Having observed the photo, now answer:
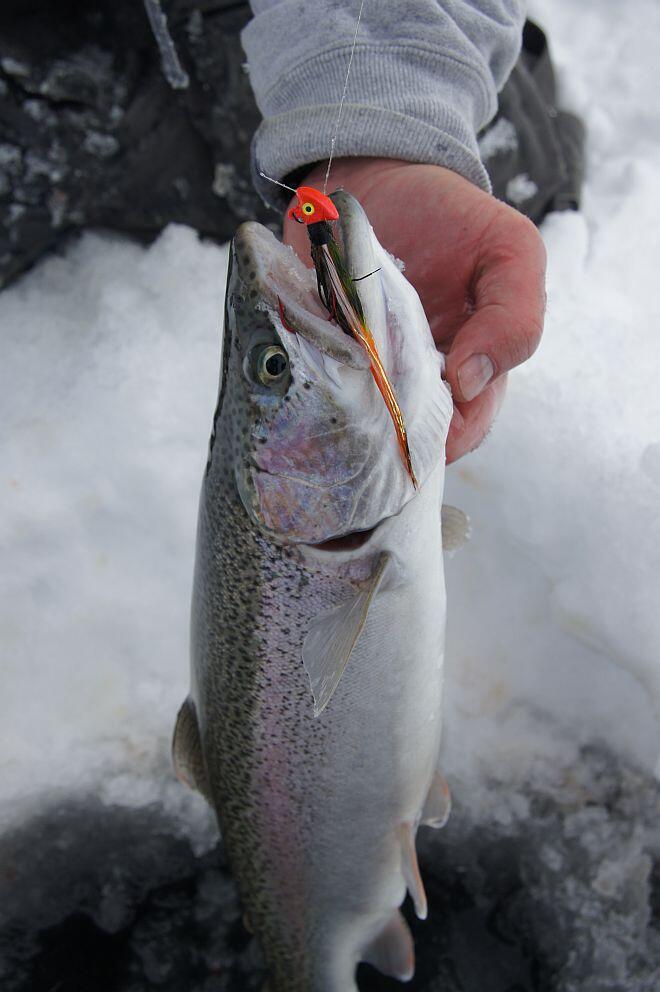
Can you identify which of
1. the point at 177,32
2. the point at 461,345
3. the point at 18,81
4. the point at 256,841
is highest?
the point at 461,345

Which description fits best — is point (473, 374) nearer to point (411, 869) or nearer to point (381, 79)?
point (381, 79)

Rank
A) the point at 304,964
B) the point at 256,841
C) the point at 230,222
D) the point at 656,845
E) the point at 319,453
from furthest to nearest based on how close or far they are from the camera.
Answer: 1. the point at 230,222
2. the point at 656,845
3. the point at 304,964
4. the point at 256,841
5. the point at 319,453

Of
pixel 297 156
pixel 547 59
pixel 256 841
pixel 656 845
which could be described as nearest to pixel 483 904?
pixel 656 845

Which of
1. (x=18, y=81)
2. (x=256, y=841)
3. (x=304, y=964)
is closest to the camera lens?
(x=256, y=841)

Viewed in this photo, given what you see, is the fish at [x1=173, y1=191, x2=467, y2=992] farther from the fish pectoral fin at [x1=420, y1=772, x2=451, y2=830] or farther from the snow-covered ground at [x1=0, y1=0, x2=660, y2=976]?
the snow-covered ground at [x1=0, y1=0, x2=660, y2=976]

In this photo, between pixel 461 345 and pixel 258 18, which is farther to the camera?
pixel 258 18

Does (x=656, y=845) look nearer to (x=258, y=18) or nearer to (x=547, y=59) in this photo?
(x=258, y=18)

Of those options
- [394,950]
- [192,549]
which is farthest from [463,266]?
[394,950]
